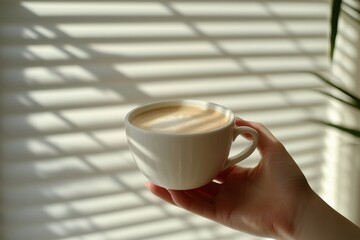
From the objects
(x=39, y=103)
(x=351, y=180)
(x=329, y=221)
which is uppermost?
(x=39, y=103)

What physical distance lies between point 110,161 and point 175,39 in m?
0.30

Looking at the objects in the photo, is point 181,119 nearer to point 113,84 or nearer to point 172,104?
point 172,104

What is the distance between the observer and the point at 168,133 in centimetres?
50

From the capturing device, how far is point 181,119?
0.59 m

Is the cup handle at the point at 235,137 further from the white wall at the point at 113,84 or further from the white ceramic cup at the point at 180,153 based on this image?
the white wall at the point at 113,84

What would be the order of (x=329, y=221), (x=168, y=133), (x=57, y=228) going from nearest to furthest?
1. (x=168, y=133)
2. (x=329, y=221)
3. (x=57, y=228)

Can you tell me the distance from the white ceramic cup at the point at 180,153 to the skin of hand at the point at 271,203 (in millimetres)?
157

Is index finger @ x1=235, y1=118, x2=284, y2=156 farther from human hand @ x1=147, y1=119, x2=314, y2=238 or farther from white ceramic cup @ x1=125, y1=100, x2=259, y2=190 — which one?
white ceramic cup @ x1=125, y1=100, x2=259, y2=190

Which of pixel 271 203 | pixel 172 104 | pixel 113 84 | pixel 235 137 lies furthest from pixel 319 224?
pixel 113 84

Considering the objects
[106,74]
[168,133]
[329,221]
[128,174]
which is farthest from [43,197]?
[329,221]

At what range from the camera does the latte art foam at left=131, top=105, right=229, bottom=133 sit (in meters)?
0.55

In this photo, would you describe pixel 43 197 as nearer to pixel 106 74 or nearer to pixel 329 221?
pixel 106 74

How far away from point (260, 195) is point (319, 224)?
0.12 meters

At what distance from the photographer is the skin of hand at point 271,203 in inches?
26.9
